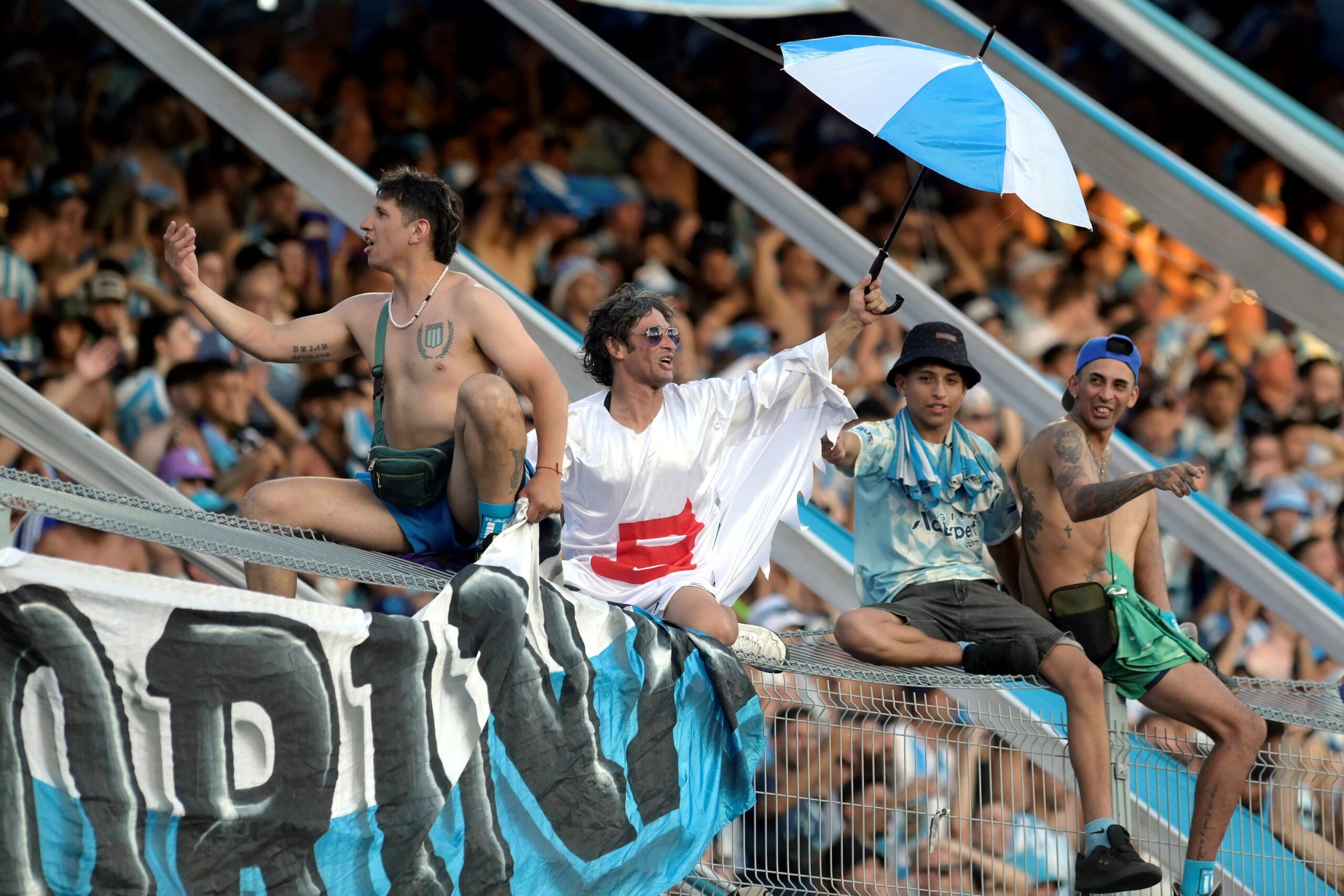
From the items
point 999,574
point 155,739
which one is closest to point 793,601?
point 999,574

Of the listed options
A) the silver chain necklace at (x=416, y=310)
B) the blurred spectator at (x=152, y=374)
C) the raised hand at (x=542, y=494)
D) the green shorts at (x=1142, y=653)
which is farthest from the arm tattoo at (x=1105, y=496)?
the blurred spectator at (x=152, y=374)

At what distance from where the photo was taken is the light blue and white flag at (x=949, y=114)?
457 cm

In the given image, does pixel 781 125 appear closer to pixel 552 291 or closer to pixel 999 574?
pixel 552 291

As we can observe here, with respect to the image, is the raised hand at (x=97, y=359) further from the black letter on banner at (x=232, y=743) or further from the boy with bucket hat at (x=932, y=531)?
the black letter on banner at (x=232, y=743)

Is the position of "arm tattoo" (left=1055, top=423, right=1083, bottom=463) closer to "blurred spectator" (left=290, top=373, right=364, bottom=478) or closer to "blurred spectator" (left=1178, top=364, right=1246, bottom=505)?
"blurred spectator" (left=290, top=373, right=364, bottom=478)

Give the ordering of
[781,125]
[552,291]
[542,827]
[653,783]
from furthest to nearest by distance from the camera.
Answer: [781,125] < [552,291] < [653,783] < [542,827]

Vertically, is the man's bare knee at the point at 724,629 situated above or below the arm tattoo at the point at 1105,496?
below

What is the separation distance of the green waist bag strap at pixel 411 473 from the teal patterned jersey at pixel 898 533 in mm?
1316

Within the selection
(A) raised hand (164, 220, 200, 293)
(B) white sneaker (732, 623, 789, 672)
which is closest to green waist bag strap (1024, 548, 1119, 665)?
(B) white sneaker (732, 623, 789, 672)

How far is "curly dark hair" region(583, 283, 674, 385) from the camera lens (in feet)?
16.7

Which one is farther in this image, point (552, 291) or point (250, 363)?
point (552, 291)

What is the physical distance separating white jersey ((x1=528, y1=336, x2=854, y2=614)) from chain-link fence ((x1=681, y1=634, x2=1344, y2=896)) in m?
0.40

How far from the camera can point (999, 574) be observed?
5.47 metres

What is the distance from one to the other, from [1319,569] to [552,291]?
143 inches
